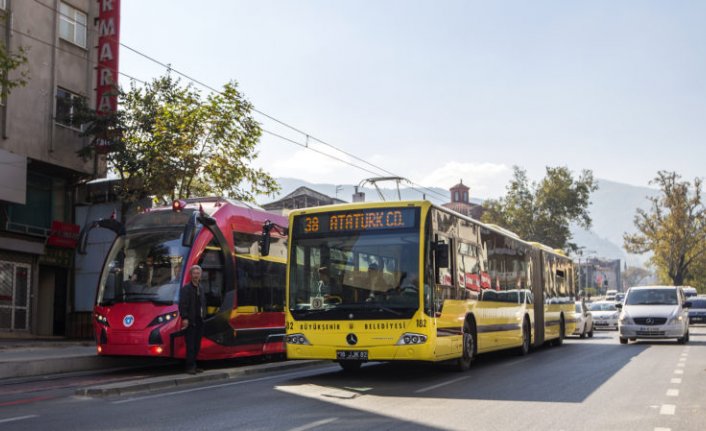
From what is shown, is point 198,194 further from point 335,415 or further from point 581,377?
point 335,415

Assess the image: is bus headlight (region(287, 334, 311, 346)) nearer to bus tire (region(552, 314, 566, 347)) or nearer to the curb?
the curb

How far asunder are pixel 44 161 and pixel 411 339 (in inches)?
764

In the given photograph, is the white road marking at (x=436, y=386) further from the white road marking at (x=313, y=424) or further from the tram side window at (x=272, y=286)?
the tram side window at (x=272, y=286)

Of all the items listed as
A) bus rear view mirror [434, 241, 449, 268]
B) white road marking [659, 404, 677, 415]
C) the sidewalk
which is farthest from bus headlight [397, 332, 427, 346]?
the sidewalk

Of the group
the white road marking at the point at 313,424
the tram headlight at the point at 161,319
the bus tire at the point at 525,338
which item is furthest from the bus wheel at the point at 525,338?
the white road marking at the point at 313,424

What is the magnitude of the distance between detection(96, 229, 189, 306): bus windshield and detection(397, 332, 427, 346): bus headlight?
14.4 ft

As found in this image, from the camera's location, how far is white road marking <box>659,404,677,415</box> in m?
9.30

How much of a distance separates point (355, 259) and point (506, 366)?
4.89 metres

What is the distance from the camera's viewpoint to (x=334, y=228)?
43.9ft

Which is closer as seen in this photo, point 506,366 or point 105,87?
point 506,366

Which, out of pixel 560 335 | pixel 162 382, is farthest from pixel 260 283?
pixel 560 335

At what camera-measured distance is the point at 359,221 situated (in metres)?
13.2

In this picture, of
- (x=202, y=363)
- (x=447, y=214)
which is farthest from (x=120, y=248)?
(x=447, y=214)

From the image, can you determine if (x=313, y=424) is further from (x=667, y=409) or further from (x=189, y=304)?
(x=189, y=304)
